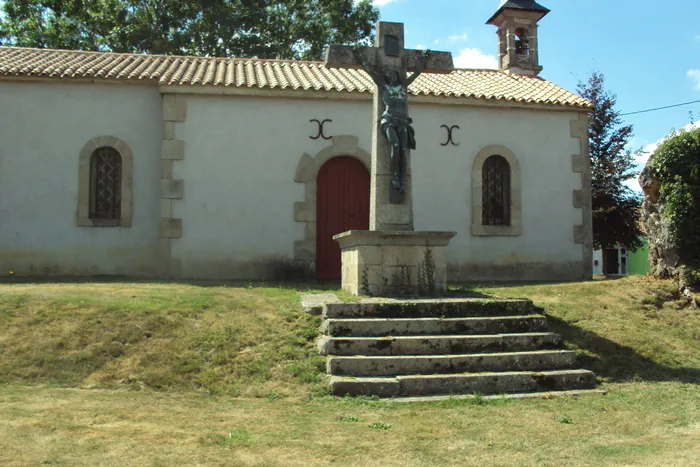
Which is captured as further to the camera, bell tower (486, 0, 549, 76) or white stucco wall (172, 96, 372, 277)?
bell tower (486, 0, 549, 76)

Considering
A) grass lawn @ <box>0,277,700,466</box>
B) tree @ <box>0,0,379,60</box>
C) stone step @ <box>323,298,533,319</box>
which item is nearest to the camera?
grass lawn @ <box>0,277,700,466</box>

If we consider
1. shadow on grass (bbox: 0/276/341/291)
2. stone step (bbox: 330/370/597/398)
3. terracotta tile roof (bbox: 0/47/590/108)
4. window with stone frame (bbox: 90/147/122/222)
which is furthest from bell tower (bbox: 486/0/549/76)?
stone step (bbox: 330/370/597/398)

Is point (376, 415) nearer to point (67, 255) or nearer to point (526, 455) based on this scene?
point (526, 455)

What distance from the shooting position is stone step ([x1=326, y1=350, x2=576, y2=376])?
19.9 feet

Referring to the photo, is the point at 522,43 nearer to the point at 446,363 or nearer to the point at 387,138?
the point at 387,138

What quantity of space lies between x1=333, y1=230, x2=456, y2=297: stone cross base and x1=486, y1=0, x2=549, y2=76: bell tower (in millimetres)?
9827

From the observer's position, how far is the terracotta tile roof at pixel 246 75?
12267 millimetres

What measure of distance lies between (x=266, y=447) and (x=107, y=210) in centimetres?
946

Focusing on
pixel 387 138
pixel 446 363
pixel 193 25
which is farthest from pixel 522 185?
pixel 193 25

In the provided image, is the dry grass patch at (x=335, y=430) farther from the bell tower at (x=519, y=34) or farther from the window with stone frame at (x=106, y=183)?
the bell tower at (x=519, y=34)

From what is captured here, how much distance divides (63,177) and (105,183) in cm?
76

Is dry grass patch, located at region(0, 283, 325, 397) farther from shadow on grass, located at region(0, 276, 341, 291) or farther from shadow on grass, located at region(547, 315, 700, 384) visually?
shadow on grass, located at region(547, 315, 700, 384)

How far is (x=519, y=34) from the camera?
1652 centimetres

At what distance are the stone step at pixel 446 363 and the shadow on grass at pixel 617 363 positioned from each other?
1.49ft
